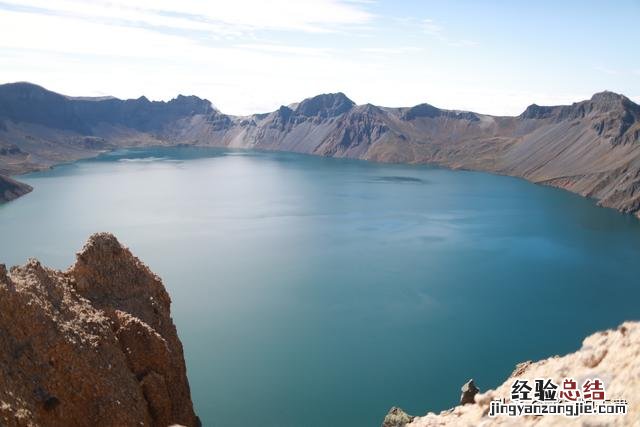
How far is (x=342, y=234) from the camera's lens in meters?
82.6

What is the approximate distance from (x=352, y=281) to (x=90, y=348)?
42775 millimetres

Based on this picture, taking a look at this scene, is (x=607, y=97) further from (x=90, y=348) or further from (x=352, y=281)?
(x=90, y=348)

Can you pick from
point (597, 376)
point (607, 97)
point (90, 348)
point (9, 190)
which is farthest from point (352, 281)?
point (607, 97)

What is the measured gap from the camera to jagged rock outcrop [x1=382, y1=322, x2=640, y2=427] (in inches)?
362

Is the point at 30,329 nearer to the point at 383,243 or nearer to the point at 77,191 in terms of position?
the point at 383,243

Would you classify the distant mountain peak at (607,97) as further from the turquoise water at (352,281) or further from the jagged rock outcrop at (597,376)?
the jagged rock outcrop at (597,376)

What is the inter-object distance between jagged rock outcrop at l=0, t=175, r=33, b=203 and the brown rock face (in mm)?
99329

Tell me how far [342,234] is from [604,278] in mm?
37004

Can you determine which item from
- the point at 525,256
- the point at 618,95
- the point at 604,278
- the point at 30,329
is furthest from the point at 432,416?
the point at 618,95

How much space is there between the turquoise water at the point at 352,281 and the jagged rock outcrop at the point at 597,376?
67.1 ft

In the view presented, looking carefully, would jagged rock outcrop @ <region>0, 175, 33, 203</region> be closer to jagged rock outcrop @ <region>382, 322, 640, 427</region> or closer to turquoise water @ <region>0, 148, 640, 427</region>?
turquoise water @ <region>0, 148, 640, 427</region>

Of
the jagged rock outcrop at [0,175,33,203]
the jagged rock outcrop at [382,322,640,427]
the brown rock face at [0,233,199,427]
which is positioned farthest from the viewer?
the jagged rock outcrop at [0,175,33,203]

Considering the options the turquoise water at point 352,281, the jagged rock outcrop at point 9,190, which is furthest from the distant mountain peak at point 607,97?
the jagged rock outcrop at point 9,190

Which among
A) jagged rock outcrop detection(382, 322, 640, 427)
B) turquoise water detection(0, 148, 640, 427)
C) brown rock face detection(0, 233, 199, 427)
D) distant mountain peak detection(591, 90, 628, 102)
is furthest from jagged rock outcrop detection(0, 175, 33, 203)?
distant mountain peak detection(591, 90, 628, 102)
